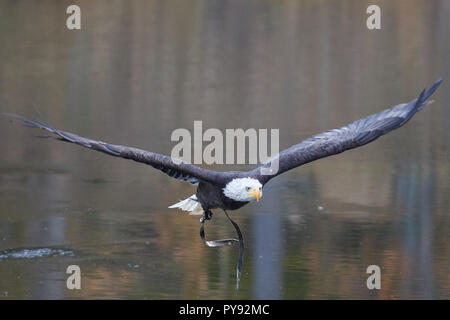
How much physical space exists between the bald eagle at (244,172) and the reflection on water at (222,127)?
1512 mm

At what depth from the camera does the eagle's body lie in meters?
8.59

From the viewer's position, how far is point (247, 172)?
9.20 meters

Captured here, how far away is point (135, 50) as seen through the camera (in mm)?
23062

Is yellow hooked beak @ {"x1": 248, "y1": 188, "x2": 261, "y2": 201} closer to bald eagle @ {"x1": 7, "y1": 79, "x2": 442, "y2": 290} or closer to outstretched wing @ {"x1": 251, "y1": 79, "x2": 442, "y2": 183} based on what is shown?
bald eagle @ {"x1": 7, "y1": 79, "x2": 442, "y2": 290}

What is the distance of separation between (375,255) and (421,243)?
3.28ft

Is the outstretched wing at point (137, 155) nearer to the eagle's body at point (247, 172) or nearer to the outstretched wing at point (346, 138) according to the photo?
the eagle's body at point (247, 172)

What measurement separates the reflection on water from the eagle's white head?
5.94 feet

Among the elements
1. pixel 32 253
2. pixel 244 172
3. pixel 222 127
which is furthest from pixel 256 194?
pixel 222 127

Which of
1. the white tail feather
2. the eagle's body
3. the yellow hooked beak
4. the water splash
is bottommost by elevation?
the water splash

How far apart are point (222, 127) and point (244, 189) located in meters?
9.36

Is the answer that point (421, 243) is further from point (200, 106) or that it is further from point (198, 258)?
point (200, 106)

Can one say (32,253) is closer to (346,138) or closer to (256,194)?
(256,194)

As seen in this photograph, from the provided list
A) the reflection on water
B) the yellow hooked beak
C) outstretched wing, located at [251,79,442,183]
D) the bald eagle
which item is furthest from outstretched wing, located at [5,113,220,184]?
the reflection on water

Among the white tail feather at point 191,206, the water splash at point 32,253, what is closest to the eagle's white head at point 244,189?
the white tail feather at point 191,206
